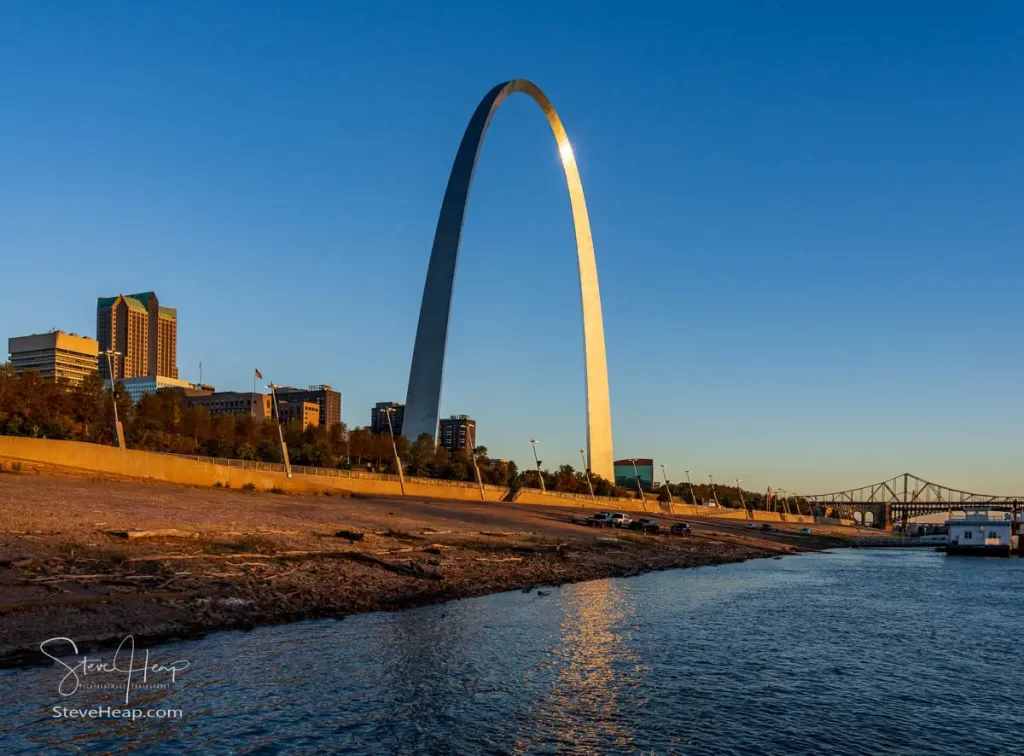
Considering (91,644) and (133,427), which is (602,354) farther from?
(91,644)

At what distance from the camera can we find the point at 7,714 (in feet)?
40.5

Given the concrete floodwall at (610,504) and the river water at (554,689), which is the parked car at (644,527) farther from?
the river water at (554,689)

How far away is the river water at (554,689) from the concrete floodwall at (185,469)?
22669 mm

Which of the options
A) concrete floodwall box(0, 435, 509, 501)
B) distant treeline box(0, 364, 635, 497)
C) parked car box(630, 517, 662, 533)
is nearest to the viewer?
concrete floodwall box(0, 435, 509, 501)

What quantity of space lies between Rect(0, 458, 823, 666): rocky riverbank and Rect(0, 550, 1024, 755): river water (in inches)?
49.6

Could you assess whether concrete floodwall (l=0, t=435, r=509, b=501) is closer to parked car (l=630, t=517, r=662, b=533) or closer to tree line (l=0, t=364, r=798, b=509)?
tree line (l=0, t=364, r=798, b=509)

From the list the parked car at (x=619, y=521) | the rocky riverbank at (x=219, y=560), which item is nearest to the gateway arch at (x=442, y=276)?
the parked car at (x=619, y=521)

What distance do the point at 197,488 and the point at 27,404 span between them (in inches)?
1214

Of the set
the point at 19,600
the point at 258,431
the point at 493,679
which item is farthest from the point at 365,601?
the point at 258,431

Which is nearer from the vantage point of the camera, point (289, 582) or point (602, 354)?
point (289, 582)

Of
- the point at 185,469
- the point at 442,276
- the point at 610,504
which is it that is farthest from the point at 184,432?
the point at 610,504

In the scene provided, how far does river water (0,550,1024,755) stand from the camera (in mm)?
12828

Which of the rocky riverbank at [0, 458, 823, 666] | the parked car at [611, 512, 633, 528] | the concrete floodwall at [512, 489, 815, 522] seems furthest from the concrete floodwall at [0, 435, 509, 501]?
the concrete floodwall at [512, 489, 815, 522]

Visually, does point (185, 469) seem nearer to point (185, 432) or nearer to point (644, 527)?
point (644, 527)
